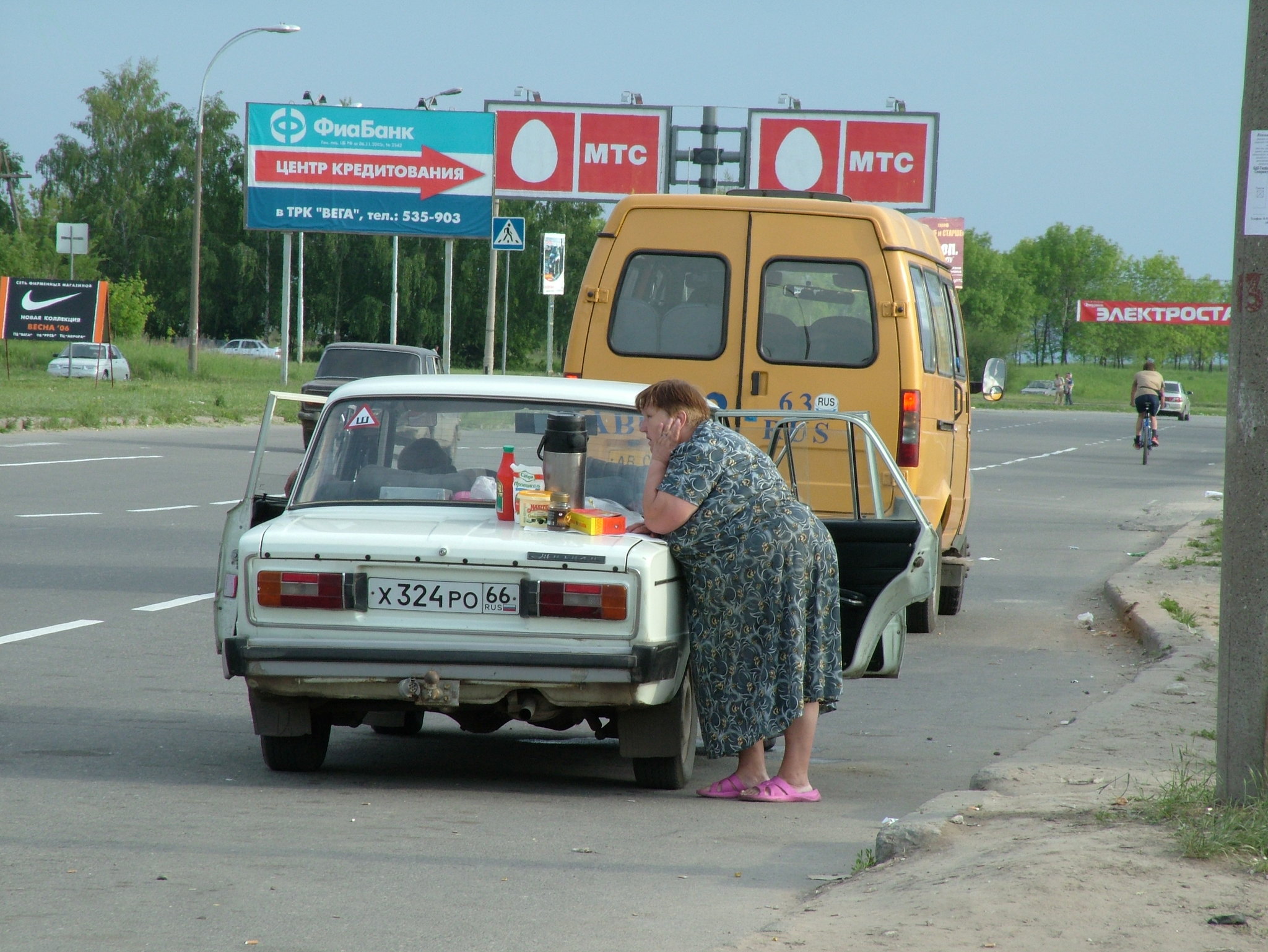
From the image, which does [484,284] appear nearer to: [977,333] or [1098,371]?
[977,333]

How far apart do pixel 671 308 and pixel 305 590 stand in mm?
4964

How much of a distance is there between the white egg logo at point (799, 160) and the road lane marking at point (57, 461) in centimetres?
1284

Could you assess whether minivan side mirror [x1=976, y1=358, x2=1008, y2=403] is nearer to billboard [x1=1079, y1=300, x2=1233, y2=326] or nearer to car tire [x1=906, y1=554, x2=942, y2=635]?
car tire [x1=906, y1=554, x2=942, y2=635]

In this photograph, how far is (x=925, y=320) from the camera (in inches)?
405

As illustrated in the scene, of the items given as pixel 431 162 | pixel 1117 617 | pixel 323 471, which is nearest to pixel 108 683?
pixel 323 471

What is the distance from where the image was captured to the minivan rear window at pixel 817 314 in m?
9.80

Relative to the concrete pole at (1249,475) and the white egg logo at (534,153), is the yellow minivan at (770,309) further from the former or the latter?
the white egg logo at (534,153)

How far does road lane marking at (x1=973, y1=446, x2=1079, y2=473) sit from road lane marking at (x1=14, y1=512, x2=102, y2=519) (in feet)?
56.8

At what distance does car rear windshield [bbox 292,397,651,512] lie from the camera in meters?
6.13

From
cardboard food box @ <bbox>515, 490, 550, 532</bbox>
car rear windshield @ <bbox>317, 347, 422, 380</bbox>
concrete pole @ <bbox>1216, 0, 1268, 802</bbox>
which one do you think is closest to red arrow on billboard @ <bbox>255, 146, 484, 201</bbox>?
car rear windshield @ <bbox>317, 347, 422, 380</bbox>

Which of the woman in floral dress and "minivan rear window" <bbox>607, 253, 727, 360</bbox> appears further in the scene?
"minivan rear window" <bbox>607, 253, 727, 360</bbox>

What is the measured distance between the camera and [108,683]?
7812 mm

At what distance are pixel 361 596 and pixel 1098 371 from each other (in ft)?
454

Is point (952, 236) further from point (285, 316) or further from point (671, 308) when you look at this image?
point (671, 308)
